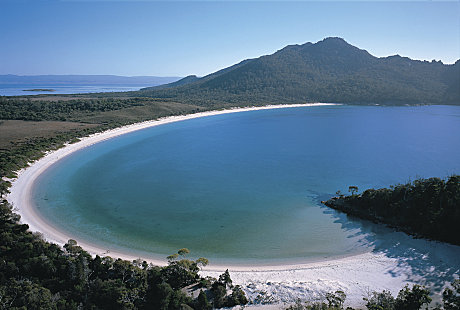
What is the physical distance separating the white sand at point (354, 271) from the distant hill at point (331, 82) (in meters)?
106

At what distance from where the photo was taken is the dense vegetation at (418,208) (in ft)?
68.8

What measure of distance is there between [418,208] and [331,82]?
5963 inches

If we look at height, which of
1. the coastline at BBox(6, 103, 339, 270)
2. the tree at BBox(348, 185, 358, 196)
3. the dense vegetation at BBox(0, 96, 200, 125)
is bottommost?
the coastline at BBox(6, 103, 339, 270)

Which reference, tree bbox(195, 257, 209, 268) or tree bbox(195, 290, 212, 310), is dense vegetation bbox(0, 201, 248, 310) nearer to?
tree bbox(195, 290, 212, 310)

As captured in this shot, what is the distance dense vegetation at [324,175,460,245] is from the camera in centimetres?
2097

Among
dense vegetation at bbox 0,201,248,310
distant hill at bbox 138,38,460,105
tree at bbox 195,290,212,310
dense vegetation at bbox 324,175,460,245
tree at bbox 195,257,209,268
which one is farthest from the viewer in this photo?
distant hill at bbox 138,38,460,105

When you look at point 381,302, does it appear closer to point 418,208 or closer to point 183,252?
point 183,252

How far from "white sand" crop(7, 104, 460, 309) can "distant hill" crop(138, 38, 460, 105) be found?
347ft

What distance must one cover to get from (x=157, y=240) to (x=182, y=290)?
7.06 metres

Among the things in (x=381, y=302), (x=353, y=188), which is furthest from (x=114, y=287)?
(x=353, y=188)

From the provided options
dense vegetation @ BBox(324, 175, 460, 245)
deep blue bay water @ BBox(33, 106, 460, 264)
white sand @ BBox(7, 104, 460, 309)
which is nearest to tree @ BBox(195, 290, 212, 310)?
white sand @ BBox(7, 104, 460, 309)

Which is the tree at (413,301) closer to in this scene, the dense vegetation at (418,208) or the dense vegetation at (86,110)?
the dense vegetation at (418,208)

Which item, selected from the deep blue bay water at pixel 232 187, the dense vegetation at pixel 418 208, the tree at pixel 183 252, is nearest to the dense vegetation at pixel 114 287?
the tree at pixel 183 252

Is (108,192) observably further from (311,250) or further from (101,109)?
(101,109)
